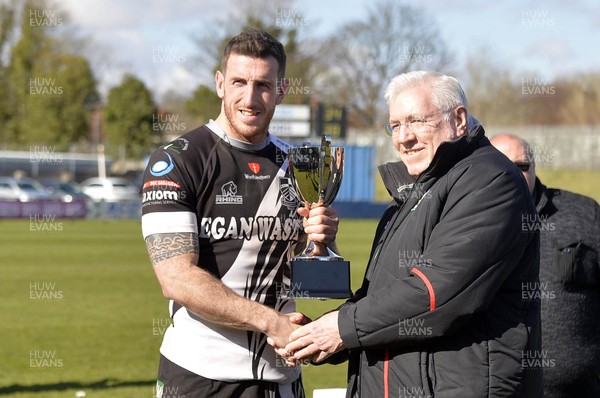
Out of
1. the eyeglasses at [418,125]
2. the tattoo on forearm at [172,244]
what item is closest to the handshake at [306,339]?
the tattoo on forearm at [172,244]

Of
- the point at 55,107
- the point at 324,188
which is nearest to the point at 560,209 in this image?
the point at 324,188

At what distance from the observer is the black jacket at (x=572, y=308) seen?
541 cm

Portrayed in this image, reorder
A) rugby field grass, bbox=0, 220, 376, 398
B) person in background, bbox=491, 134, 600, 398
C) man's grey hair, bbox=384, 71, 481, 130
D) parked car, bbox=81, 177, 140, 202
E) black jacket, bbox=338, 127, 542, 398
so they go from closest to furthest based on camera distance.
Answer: black jacket, bbox=338, 127, 542, 398, man's grey hair, bbox=384, 71, 481, 130, person in background, bbox=491, 134, 600, 398, rugby field grass, bbox=0, 220, 376, 398, parked car, bbox=81, 177, 140, 202

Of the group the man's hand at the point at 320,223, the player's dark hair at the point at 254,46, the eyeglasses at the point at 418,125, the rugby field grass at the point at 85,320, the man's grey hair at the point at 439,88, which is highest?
the player's dark hair at the point at 254,46

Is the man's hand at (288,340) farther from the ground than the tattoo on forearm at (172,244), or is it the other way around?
the tattoo on forearm at (172,244)

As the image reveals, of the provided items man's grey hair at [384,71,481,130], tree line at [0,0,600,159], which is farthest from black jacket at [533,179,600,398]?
tree line at [0,0,600,159]

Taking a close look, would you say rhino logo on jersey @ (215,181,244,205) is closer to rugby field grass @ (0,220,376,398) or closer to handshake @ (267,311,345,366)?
handshake @ (267,311,345,366)

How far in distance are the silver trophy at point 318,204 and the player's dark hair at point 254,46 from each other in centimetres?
42

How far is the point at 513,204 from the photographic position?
11.3 ft

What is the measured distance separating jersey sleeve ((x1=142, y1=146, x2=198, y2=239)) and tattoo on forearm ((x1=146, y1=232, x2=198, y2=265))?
0.9 inches

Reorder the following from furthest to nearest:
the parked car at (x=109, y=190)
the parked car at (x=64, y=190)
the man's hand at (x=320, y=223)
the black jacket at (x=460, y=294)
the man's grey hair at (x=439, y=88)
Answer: the parked car at (x=109, y=190), the parked car at (x=64, y=190), the man's hand at (x=320, y=223), the man's grey hair at (x=439, y=88), the black jacket at (x=460, y=294)

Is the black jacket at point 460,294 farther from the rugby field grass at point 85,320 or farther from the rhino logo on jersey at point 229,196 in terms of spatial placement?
the rugby field grass at point 85,320

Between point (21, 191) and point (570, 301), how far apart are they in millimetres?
45313

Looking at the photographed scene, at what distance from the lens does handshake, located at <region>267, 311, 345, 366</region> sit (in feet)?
12.3
